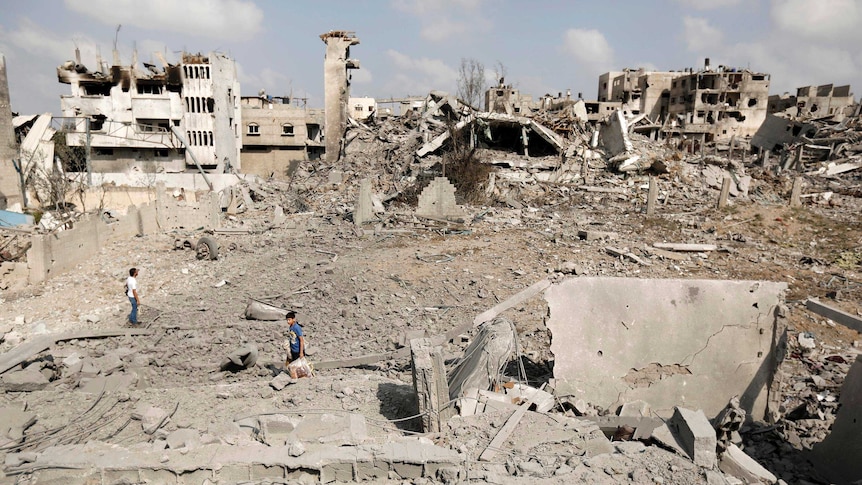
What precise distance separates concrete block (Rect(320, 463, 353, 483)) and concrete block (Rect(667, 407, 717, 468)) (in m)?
2.84

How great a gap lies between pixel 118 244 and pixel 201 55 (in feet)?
68.0

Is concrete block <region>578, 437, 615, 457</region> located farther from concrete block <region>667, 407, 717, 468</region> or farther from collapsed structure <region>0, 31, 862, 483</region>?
concrete block <region>667, 407, 717, 468</region>

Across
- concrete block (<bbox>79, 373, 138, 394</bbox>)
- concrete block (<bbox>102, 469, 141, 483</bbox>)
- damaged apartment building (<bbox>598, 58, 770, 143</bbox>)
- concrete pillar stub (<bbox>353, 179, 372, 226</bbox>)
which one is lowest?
concrete block (<bbox>79, 373, 138, 394</bbox>)

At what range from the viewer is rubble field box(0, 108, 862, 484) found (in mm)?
4328

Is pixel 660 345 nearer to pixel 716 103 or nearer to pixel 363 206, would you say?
pixel 363 206

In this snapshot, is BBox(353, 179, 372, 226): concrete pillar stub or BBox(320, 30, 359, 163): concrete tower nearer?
BBox(353, 179, 372, 226): concrete pillar stub

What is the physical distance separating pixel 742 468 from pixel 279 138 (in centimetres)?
3302

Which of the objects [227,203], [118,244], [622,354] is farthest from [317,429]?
[227,203]

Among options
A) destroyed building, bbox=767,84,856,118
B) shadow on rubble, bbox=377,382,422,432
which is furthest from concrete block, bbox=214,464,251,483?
destroyed building, bbox=767,84,856,118

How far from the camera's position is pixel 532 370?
6445 millimetres

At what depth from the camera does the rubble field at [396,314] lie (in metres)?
4.33

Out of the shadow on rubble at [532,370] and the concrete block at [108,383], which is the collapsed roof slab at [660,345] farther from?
the concrete block at [108,383]

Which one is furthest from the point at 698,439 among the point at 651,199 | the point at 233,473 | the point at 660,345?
the point at 651,199

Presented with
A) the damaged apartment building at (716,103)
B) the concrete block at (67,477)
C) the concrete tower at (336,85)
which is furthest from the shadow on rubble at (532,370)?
the damaged apartment building at (716,103)
